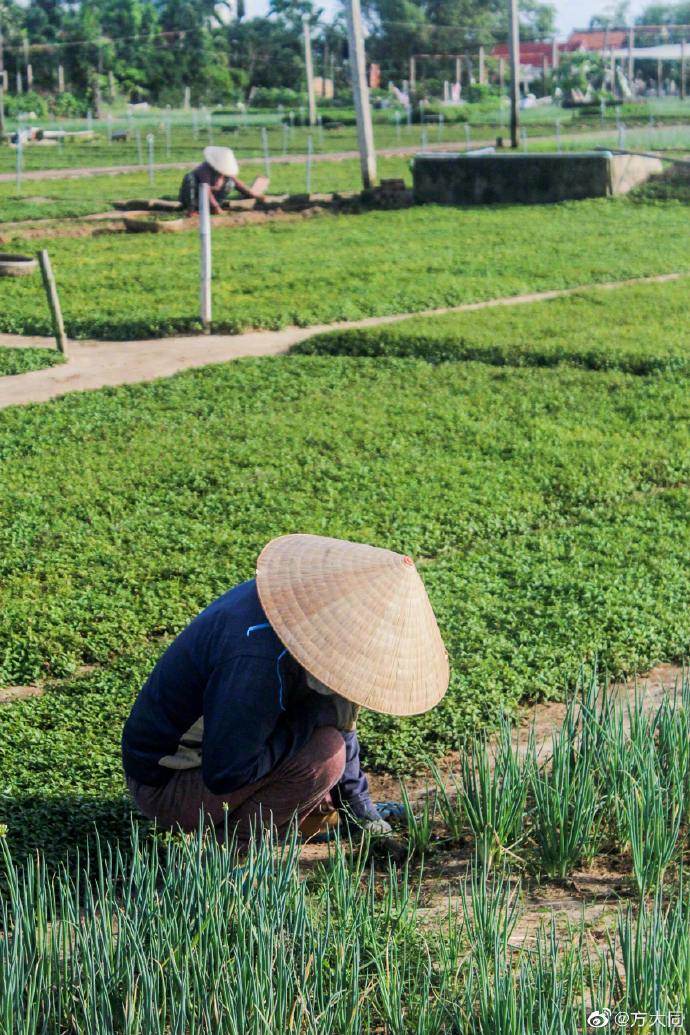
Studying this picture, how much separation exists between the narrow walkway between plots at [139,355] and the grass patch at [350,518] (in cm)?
47

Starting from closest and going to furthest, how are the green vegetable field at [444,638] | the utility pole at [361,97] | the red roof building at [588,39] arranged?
the green vegetable field at [444,638], the utility pole at [361,97], the red roof building at [588,39]

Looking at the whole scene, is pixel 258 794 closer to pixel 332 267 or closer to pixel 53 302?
pixel 53 302

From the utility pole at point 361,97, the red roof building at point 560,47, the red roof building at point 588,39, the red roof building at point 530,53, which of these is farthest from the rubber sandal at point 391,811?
the red roof building at point 588,39

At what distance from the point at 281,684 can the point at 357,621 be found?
26 centimetres

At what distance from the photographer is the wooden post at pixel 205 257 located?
10914mm

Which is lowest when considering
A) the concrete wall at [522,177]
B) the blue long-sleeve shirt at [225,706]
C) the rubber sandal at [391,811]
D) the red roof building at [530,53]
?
the rubber sandal at [391,811]

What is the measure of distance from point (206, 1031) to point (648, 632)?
3128 mm

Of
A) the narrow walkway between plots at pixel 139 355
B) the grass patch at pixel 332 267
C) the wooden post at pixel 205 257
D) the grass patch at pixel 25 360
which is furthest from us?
the grass patch at pixel 332 267

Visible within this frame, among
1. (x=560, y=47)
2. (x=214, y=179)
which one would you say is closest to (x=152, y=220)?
(x=214, y=179)

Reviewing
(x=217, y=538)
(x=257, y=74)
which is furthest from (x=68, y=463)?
(x=257, y=74)

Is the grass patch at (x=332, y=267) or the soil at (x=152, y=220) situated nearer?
the grass patch at (x=332, y=267)

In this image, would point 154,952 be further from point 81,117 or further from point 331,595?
point 81,117

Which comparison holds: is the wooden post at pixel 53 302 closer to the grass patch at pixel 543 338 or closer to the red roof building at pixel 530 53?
the grass patch at pixel 543 338

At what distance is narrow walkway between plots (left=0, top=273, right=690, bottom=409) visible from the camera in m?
9.49
